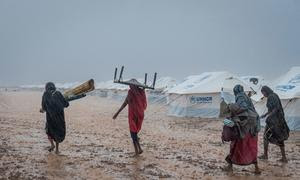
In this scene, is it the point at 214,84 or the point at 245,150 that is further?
the point at 214,84

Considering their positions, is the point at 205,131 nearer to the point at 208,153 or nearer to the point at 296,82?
the point at 296,82

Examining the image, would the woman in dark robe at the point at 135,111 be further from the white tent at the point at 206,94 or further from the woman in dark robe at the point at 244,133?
the white tent at the point at 206,94

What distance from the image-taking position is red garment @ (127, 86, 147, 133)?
9406 mm

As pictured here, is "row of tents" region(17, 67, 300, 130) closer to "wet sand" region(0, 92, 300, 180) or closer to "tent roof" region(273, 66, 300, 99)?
"tent roof" region(273, 66, 300, 99)

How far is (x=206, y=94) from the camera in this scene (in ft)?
67.4

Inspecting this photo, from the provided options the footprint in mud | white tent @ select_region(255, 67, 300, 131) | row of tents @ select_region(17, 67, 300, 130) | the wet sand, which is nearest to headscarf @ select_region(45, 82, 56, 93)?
the wet sand

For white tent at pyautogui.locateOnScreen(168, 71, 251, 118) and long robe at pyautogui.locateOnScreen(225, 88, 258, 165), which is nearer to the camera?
long robe at pyautogui.locateOnScreen(225, 88, 258, 165)

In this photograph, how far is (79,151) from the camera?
977 centimetres

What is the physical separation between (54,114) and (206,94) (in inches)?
474

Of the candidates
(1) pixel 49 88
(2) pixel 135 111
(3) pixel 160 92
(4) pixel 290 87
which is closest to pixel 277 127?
(2) pixel 135 111

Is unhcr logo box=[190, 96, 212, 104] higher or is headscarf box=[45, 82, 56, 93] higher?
headscarf box=[45, 82, 56, 93]

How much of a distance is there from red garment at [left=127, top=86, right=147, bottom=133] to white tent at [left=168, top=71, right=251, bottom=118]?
1065cm

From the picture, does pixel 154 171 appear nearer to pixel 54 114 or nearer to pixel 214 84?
pixel 54 114

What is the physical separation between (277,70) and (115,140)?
129227 mm
